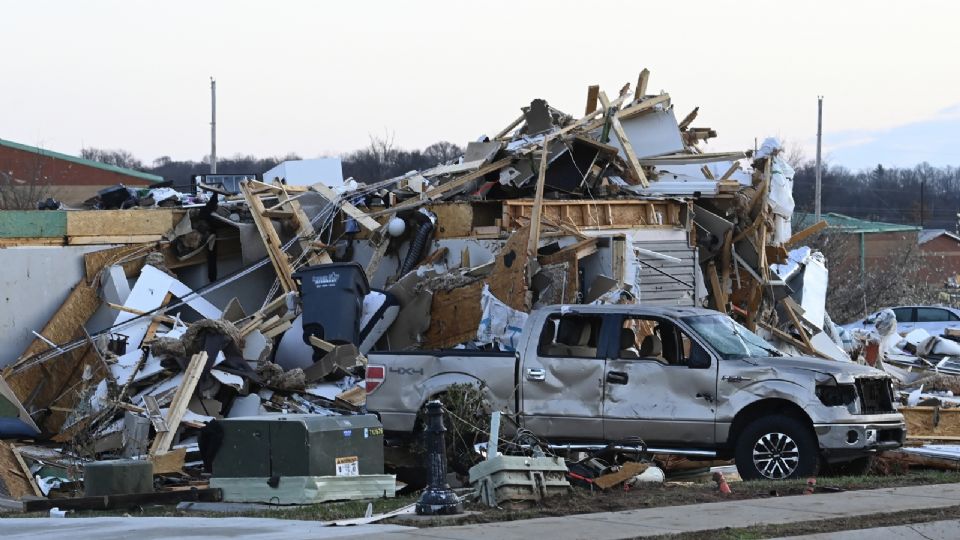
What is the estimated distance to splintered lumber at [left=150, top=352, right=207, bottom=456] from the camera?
16.5m

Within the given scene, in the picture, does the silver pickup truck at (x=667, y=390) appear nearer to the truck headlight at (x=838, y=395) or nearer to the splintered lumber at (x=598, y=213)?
the truck headlight at (x=838, y=395)

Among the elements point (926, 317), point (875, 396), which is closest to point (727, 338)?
point (875, 396)

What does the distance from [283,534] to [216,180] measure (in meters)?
18.8

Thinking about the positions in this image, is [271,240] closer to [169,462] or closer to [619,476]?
[169,462]

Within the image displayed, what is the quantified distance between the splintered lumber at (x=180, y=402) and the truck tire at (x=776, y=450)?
7360mm

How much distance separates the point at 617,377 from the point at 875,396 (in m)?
2.59

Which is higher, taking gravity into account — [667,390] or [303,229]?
[303,229]

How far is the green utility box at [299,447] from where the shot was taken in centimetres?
1156

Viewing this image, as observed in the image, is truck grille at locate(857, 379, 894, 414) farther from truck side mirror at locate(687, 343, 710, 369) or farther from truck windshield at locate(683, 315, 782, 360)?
truck side mirror at locate(687, 343, 710, 369)

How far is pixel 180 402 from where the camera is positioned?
1708 cm

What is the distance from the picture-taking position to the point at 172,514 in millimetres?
11211

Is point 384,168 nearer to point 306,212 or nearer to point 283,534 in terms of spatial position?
point 306,212

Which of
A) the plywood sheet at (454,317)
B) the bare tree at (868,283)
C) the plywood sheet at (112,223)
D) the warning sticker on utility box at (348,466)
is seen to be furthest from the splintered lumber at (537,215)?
the bare tree at (868,283)

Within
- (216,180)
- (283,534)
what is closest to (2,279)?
(216,180)
